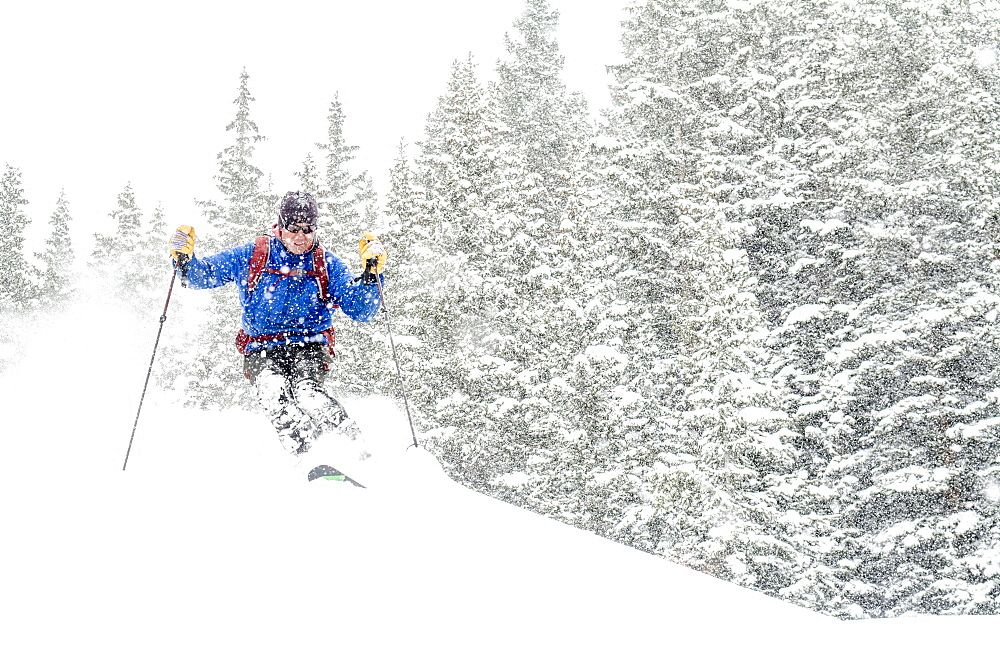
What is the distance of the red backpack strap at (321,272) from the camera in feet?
23.1

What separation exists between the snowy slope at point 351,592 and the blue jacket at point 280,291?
5.38 ft

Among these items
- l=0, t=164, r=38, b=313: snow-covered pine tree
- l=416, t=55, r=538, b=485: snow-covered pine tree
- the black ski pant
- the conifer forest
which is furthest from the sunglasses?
l=0, t=164, r=38, b=313: snow-covered pine tree

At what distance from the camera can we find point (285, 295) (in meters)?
6.88

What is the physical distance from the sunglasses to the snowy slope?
2309 millimetres

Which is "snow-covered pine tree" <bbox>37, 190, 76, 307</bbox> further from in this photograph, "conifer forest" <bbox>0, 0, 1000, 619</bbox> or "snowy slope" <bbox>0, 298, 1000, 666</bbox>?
"snowy slope" <bbox>0, 298, 1000, 666</bbox>

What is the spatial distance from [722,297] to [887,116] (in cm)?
576

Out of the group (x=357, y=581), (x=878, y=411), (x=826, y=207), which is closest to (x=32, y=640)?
(x=357, y=581)

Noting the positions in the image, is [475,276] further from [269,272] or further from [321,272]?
[269,272]

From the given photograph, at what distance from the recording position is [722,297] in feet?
53.4

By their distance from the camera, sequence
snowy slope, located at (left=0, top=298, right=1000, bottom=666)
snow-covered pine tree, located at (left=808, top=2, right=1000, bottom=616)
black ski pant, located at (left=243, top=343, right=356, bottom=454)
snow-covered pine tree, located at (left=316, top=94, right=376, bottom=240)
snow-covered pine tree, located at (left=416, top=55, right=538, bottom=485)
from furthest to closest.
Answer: snow-covered pine tree, located at (left=316, top=94, right=376, bottom=240)
snow-covered pine tree, located at (left=416, top=55, right=538, bottom=485)
snow-covered pine tree, located at (left=808, top=2, right=1000, bottom=616)
black ski pant, located at (left=243, top=343, right=356, bottom=454)
snowy slope, located at (left=0, top=298, right=1000, bottom=666)

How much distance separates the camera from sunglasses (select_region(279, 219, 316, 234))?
6.85 m

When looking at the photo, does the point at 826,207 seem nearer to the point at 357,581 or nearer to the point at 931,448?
the point at 931,448

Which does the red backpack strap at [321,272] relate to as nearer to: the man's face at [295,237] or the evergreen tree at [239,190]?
the man's face at [295,237]

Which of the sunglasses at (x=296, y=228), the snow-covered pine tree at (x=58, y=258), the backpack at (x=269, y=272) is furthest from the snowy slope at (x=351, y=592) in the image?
the snow-covered pine tree at (x=58, y=258)
